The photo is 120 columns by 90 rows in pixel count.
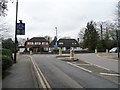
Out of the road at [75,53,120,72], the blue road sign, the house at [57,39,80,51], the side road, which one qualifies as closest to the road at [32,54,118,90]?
the side road

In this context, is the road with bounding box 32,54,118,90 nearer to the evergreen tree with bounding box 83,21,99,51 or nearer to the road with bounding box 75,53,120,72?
the road with bounding box 75,53,120,72

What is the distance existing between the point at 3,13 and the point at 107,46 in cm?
7374

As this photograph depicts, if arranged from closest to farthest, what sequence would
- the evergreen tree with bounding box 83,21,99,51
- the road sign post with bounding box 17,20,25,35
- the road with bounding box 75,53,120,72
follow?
the road with bounding box 75,53,120,72 < the road sign post with bounding box 17,20,25,35 < the evergreen tree with bounding box 83,21,99,51

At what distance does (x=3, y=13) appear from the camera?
19953mm

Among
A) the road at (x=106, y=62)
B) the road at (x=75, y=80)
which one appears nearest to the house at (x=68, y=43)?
the road at (x=106, y=62)

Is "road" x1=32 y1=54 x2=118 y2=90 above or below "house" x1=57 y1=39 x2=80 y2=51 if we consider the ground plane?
below

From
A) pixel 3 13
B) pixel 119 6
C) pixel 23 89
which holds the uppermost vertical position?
pixel 119 6

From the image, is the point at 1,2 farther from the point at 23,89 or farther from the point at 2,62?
the point at 23,89

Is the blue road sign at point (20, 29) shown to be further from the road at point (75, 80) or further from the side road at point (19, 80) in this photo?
the side road at point (19, 80)

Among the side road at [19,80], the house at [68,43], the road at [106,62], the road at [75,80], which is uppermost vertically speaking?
the house at [68,43]

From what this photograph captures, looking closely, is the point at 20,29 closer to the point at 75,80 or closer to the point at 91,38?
the point at 75,80

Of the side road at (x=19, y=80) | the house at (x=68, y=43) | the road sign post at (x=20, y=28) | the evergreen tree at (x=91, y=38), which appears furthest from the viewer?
the house at (x=68, y=43)

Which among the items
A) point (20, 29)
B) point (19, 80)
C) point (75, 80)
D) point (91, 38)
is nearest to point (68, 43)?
point (91, 38)

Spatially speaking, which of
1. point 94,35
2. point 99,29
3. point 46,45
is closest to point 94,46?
point 94,35
